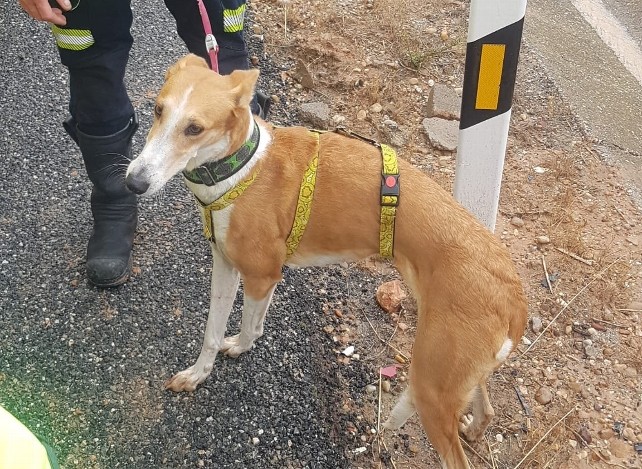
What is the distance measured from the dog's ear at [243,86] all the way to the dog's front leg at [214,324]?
2.35 ft

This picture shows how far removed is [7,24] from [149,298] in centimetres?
302

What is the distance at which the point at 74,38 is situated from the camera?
3002 millimetres

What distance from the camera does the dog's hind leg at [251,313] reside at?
2863 mm

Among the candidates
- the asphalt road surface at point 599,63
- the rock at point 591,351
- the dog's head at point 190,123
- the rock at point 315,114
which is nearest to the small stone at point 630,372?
the rock at point 591,351

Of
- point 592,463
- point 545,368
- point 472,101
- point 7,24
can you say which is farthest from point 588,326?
point 7,24

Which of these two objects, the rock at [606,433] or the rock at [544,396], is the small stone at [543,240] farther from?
the rock at [606,433]

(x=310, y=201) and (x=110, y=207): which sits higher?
(x=310, y=201)

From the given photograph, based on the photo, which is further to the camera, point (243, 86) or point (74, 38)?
point (74, 38)

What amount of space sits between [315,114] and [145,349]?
2.08 meters

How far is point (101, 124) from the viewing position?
10.8 feet

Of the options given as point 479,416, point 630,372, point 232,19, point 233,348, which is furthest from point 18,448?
point 630,372

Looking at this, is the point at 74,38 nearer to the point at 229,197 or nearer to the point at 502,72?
the point at 229,197

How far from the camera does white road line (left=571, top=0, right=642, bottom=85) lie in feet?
18.0

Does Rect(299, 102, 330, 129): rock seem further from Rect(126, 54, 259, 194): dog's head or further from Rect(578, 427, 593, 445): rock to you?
Rect(578, 427, 593, 445): rock
